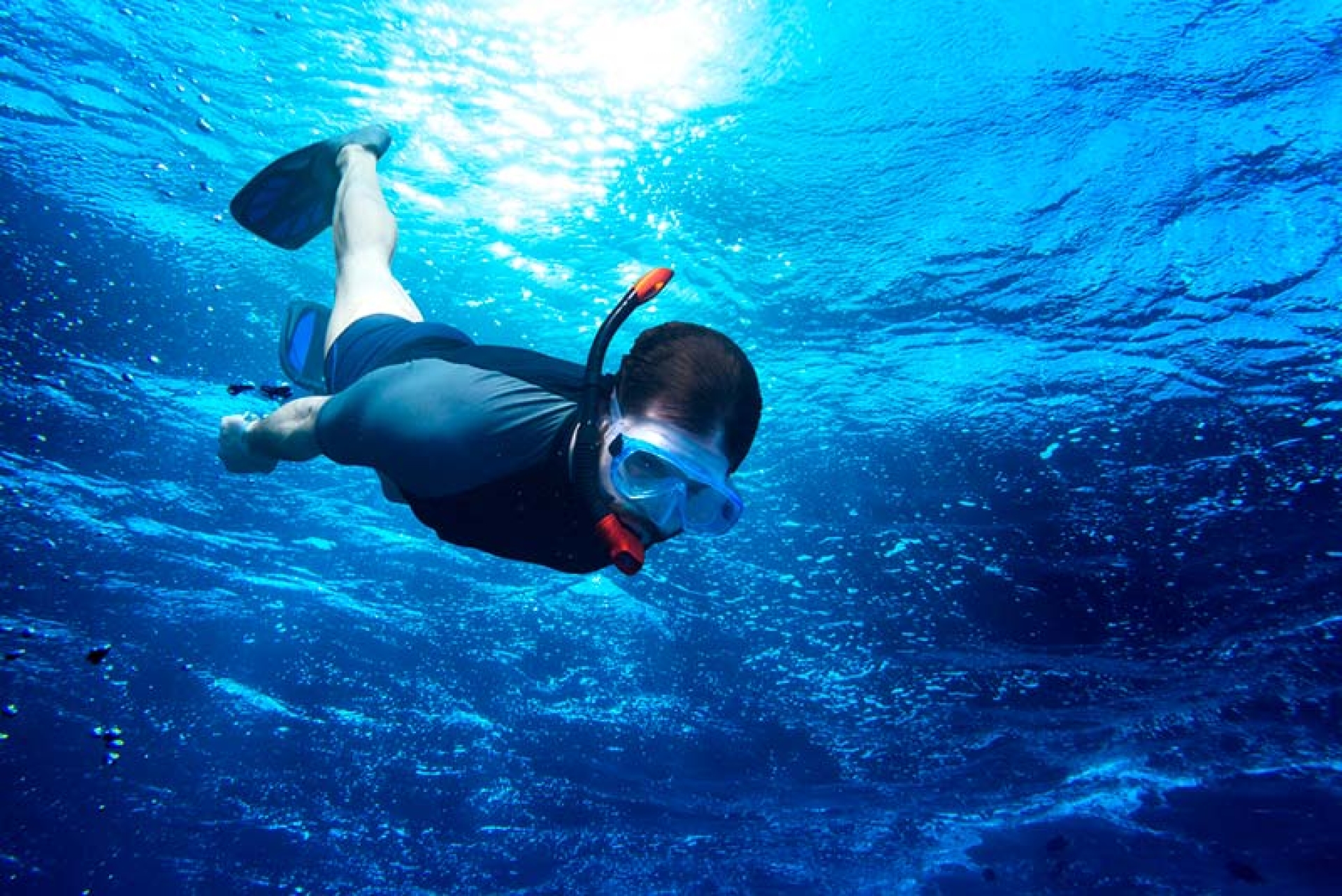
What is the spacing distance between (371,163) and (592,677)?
15067mm

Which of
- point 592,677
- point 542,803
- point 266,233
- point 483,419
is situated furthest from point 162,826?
point 483,419

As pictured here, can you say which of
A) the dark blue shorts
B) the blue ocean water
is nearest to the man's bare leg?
the dark blue shorts

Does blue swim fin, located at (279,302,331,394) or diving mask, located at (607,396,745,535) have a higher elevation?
blue swim fin, located at (279,302,331,394)

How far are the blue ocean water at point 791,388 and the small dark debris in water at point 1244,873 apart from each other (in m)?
0.17

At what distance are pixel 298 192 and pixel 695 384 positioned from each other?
13.6 ft

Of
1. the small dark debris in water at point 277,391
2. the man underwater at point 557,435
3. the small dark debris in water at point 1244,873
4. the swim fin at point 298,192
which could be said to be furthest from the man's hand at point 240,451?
the small dark debris in water at point 1244,873

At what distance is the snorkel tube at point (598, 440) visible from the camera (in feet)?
9.15

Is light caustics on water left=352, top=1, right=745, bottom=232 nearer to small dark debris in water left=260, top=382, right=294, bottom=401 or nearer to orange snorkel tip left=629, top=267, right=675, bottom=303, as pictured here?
small dark debris in water left=260, top=382, right=294, bottom=401

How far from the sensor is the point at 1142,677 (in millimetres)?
14344

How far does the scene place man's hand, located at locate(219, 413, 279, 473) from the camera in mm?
4129

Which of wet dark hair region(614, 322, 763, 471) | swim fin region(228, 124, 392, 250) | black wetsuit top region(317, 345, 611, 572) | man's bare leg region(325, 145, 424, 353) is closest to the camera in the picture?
black wetsuit top region(317, 345, 611, 572)

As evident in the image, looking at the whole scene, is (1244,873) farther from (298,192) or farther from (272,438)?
(298,192)

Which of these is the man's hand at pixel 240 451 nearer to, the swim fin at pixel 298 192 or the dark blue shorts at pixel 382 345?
the dark blue shorts at pixel 382 345

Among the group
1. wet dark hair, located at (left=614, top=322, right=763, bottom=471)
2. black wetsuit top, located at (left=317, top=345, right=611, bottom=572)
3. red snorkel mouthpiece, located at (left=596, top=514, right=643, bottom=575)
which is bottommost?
red snorkel mouthpiece, located at (left=596, top=514, right=643, bottom=575)
